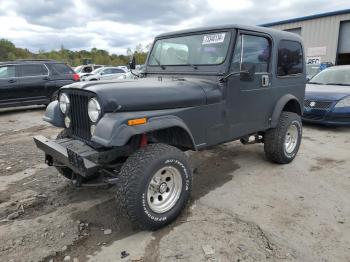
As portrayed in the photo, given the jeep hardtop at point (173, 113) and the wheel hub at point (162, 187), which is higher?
the jeep hardtop at point (173, 113)

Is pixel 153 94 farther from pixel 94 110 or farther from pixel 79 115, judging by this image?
pixel 79 115

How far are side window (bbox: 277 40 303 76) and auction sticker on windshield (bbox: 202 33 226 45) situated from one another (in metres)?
1.20

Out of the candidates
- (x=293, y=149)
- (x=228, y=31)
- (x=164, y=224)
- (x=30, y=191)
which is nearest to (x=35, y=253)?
(x=164, y=224)

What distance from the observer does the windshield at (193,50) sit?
3801 mm

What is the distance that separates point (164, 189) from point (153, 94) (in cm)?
97

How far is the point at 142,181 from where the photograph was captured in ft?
9.30

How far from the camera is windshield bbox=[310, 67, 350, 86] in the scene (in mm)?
8211

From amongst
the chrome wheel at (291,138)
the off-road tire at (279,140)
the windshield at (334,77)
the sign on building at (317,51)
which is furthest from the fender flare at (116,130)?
the sign on building at (317,51)

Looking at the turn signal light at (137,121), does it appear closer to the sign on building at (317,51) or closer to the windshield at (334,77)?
the windshield at (334,77)

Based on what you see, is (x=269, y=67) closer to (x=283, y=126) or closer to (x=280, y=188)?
(x=283, y=126)

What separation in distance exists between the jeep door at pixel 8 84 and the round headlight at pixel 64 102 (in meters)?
7.46

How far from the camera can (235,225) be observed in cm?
320

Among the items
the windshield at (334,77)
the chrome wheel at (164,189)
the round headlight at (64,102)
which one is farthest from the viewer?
the windshield at (334,77)

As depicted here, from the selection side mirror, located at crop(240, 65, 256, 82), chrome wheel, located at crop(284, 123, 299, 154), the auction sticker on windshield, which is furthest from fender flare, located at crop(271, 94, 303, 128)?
the auction sticker on windshield
